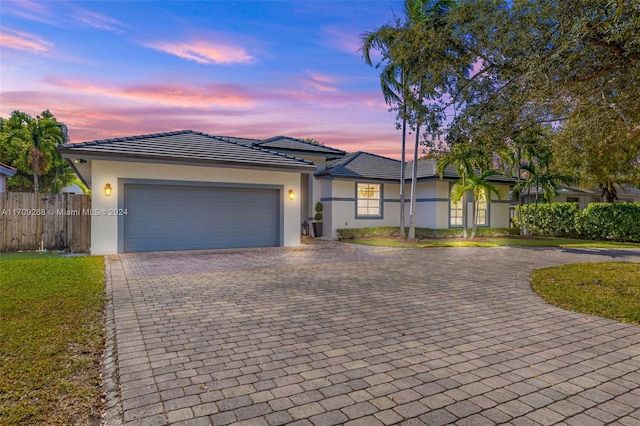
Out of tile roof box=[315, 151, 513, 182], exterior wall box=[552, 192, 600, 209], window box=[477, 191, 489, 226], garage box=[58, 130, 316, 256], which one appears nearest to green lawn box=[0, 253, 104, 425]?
garage box=[58, 130, 316, 256]

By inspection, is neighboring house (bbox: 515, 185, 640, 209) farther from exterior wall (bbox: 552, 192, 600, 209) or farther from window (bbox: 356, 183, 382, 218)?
window (bbox: 356, 183, 382, 218)

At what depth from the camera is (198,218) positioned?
1356 cm

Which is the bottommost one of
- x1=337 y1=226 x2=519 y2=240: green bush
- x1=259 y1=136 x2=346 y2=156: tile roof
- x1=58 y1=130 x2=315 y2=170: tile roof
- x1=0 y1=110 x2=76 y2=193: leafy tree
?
x1=337 y1=226 x2=519 y2=240: green bush

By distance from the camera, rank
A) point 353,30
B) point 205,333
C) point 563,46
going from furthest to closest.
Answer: point 353,30
point 563,46
point 205,333

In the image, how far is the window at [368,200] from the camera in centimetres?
1955

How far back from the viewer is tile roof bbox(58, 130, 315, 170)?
38.4 ft

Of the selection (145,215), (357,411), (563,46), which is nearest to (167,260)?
(145,215)

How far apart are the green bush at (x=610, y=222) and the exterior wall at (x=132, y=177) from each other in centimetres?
1562

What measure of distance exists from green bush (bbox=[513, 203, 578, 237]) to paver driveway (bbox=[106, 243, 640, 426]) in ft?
50.2

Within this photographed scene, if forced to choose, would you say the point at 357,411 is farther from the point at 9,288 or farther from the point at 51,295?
the point at 9,288

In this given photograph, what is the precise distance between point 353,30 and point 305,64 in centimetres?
221

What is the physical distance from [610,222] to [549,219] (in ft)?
9.03

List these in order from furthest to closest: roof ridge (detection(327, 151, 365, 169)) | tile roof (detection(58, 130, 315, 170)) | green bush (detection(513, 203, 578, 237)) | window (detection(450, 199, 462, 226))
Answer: green bush (detection(513, 203, 578, 237)), window (detection(450, 199, 462, 226)), roof ridge (detection(327, 151, 365, 169)), tile roof (detection(58, 130, 315, 170))

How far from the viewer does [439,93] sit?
8.52m
